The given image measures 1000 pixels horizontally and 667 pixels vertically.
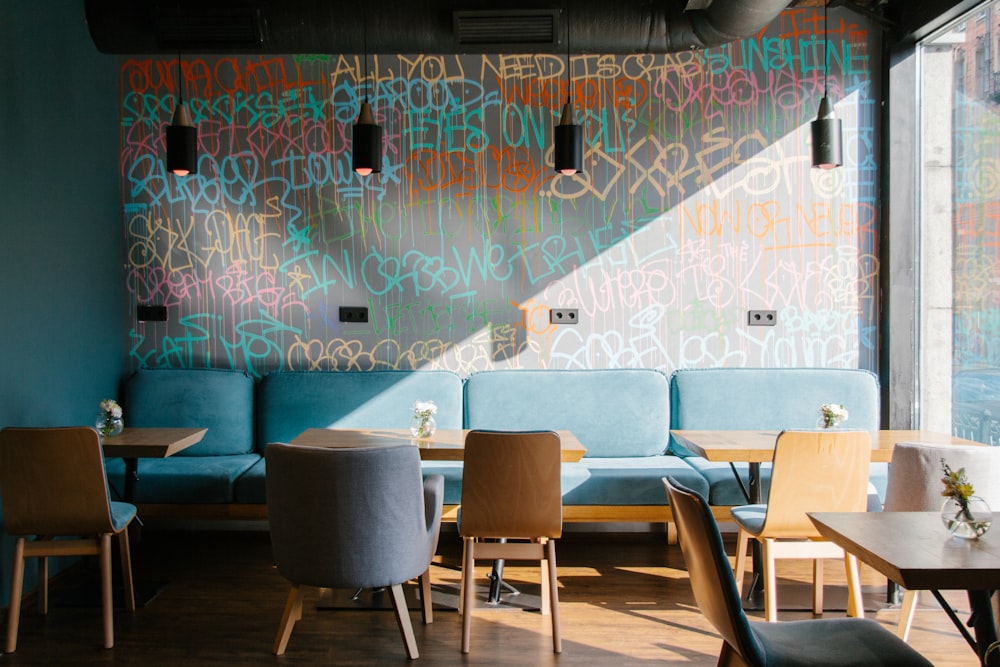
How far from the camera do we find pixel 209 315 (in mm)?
4836

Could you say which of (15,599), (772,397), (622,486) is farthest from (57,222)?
(772,397)

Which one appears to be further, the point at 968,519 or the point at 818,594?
the point at 818,594

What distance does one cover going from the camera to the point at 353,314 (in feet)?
15.9

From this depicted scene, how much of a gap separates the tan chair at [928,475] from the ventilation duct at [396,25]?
7.60 ft

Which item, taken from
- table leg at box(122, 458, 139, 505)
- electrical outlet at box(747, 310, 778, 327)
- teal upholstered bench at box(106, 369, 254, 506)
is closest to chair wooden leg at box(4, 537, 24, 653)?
table leg at box(122, 458, 139, 505)

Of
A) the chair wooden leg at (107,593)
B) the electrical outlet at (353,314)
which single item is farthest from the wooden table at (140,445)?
the electrical outlet at (353,314)

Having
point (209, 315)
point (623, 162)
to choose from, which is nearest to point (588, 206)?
point (623, 162)

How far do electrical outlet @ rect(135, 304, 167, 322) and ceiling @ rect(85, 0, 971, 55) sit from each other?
5.02 ft

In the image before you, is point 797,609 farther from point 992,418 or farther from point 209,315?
point 209,315

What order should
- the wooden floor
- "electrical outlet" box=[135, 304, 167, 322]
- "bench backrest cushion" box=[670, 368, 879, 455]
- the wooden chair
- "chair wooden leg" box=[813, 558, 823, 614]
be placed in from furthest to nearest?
"electrical outlet" box=[135, 304, 167, 322] < "bench backrest cushion" box=[670, 368, 879, 455] < "chair wooden leg" box=[813, 558, 823, 614] < the wooden floor < the wooden chair

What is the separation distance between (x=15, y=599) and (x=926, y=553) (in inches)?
128

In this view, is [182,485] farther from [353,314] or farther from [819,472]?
[819,472]

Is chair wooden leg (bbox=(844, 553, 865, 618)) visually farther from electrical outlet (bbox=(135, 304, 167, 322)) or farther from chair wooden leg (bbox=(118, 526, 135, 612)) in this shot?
electrical outlet (bbox=(135, 304, 167, 322))

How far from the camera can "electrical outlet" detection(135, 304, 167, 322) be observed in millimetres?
4812
